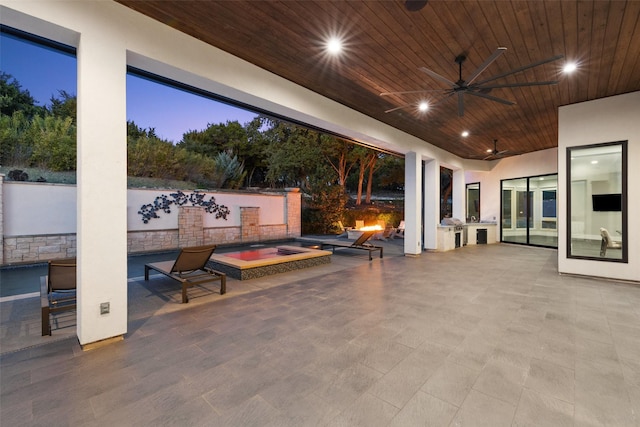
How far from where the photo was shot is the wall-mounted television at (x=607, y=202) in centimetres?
552

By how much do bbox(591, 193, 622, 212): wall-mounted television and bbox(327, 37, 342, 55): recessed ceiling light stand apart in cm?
633

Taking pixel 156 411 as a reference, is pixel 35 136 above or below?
Answer: above

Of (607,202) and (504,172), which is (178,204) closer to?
(607,202)

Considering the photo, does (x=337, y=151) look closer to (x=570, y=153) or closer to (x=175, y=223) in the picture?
(x=175, y=223)

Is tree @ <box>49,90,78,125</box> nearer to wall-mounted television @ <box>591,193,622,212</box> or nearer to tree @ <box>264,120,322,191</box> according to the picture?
tree @ <box>264,120,322,191</box>

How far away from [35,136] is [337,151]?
1266cm

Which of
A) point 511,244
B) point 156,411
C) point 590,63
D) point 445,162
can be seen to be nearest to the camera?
point 156,411

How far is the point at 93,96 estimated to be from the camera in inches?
106

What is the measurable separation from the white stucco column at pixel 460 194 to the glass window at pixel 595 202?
5.78 meters

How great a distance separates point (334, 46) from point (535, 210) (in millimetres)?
11236

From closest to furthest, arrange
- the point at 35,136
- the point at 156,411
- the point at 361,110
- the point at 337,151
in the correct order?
the point at 156,411 < the point at 361,110 < the point at 35,136 < the point at 337,151

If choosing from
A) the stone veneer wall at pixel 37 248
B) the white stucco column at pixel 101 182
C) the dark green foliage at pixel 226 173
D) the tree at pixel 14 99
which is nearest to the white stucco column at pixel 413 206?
the white stucco column at pixel 101 182

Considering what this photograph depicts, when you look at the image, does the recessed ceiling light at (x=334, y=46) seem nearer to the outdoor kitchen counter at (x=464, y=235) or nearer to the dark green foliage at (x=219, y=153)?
the dark green foliage at (x=219, y=153)

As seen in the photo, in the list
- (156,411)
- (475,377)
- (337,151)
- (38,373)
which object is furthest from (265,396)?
(337,151)
